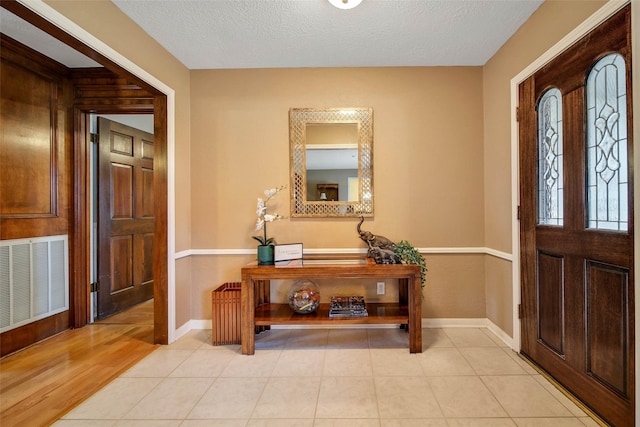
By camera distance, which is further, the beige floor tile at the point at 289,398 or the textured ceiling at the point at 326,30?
the textured ceiling at the point at 326,30

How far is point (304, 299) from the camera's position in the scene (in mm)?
2537

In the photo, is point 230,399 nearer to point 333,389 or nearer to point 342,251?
point 333,389

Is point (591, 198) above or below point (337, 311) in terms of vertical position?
above

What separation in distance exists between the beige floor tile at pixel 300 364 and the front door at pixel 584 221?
1.58 m

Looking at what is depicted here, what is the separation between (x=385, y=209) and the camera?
2.87m

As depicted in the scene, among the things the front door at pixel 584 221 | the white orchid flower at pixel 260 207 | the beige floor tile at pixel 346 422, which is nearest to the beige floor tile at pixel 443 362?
the front door at pixel 584 221

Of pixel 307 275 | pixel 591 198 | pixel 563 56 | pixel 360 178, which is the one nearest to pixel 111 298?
pixel 307 275

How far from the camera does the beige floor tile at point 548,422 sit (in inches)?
60.9

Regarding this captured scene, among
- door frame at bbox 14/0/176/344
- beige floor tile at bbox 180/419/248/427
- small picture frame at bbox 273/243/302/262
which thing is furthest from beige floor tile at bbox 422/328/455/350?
door frame at bbox 14/0/176/344

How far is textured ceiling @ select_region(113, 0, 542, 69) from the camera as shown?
2.04m

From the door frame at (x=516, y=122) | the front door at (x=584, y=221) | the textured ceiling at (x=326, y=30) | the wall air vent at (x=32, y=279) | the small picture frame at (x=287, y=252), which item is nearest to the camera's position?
the door frame at (x=516, y=122)

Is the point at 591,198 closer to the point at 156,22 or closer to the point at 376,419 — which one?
the point at 376,419

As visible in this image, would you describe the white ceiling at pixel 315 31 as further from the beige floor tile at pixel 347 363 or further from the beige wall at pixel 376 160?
the beige floor tile at pixel 347 363

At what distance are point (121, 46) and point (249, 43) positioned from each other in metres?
0.93
